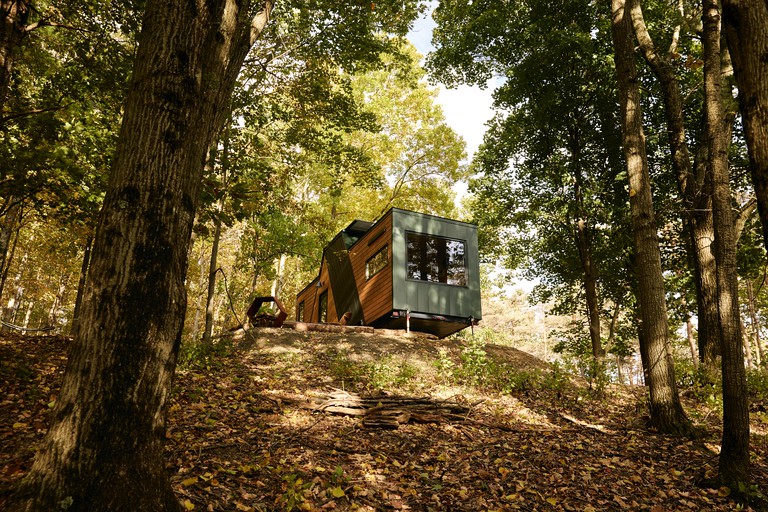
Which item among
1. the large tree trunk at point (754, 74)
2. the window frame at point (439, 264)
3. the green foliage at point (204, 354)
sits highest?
the window frame at point (439, 264)

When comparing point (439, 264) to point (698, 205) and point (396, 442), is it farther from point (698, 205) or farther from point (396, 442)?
point (396, 442)

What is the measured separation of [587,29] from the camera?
14.8 meters

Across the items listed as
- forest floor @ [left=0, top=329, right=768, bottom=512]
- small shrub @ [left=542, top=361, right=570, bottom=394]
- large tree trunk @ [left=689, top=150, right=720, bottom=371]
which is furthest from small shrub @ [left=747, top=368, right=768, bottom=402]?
small shrub @ [left=542, top=361, right=570, bottom=394]

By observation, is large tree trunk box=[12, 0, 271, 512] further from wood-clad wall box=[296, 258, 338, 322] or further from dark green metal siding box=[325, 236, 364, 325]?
wood-clad wall box=[296, 258, 338, 322]

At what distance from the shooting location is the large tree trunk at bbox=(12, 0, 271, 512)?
Answer: 2.69m

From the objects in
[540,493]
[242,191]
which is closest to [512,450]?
[540,493]

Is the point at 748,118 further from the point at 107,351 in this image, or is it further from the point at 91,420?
the point at 91,420

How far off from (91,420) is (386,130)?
22.4 metres

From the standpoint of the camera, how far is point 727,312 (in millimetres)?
5496

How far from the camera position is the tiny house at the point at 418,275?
14234 mm

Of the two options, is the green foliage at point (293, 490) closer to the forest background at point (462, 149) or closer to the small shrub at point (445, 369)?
the forest background at point (462, 149)

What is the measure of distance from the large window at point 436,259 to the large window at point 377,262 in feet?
2.80

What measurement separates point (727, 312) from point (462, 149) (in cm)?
1931

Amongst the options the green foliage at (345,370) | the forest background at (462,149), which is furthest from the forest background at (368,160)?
the green foliage at (345,370)
